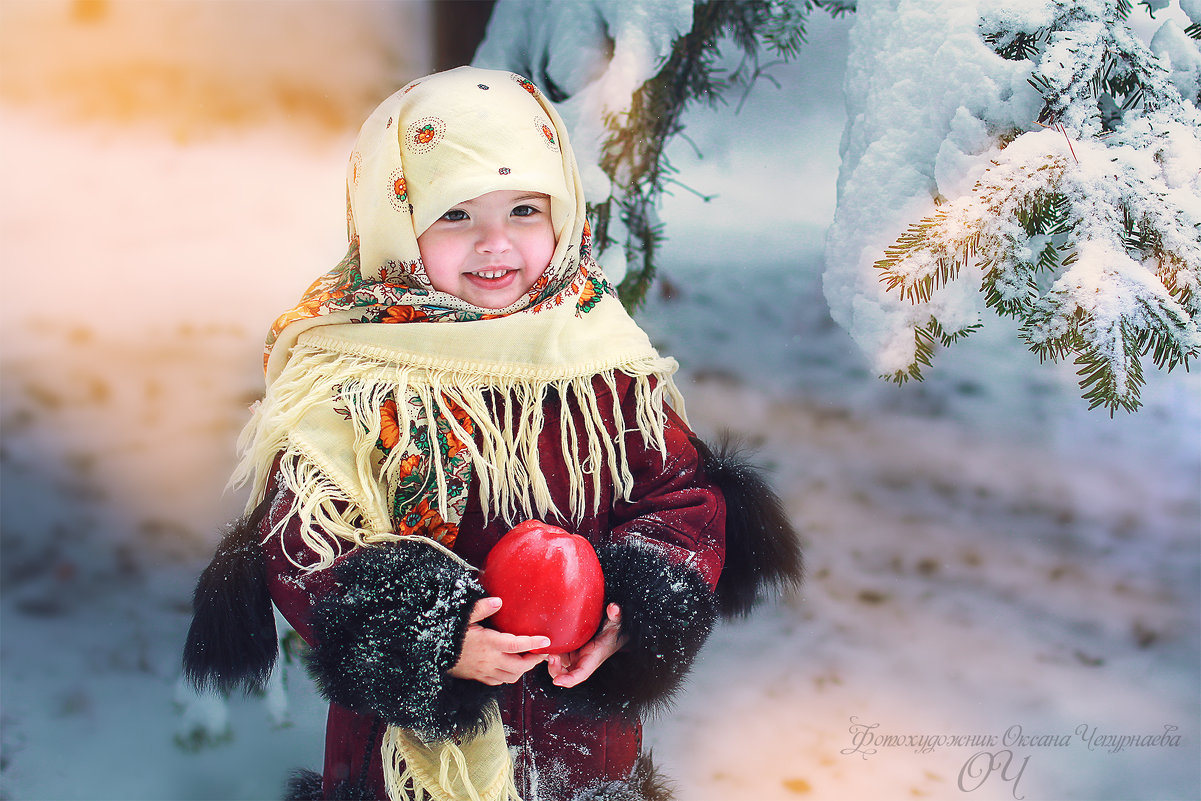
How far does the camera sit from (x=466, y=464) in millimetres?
1036

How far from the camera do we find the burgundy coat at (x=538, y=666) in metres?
0.94

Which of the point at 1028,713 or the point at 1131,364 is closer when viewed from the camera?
the point at 1131,364

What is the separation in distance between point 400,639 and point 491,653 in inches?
3.6

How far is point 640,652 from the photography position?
1000 mm

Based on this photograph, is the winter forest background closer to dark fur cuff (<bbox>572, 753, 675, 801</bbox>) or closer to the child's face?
dark fur cuff (<bbox>572, 753, 675, 801</bbox>)

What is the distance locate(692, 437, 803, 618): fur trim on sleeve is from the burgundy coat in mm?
31

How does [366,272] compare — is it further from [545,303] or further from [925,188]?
[925,188]

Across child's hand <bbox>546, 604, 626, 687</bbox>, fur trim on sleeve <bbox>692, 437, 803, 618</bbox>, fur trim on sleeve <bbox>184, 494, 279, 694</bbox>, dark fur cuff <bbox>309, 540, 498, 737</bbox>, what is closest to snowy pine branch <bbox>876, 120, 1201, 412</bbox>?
fur trim on sleeve <bbox>692, 437, 803, 618</bbox>

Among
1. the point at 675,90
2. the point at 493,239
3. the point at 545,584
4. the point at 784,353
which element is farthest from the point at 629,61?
the point at 545,584

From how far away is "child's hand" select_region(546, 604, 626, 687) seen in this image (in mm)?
983

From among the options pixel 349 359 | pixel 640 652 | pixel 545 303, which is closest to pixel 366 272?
pixel 349 359

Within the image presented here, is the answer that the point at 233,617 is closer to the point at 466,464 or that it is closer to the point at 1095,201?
the point at 466,464

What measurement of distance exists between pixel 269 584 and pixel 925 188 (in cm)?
92

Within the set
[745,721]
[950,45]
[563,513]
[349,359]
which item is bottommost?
[745,721]
